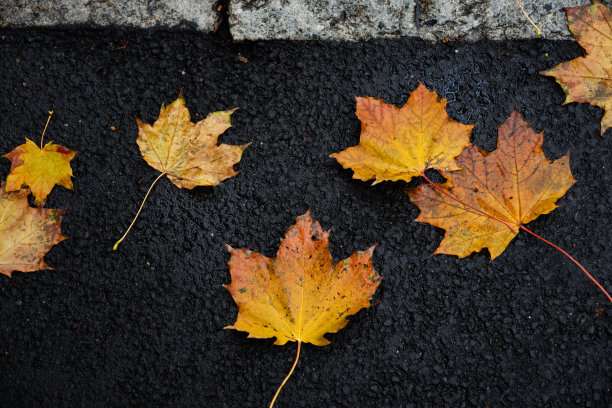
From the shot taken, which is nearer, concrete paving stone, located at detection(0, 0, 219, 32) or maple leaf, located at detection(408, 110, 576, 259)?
maple leaf, located at detection(408, 110, 576, 259)

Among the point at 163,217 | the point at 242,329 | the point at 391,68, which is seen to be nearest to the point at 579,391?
the point at 242,329

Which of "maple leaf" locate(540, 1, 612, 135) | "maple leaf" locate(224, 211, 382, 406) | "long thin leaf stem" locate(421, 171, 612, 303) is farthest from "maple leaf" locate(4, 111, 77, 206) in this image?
"maple leaf" locate(540, 1, 612, 135)

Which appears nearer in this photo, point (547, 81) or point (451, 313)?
point (451, 313)

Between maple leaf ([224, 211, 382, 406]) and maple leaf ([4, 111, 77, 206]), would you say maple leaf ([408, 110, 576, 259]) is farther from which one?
maple leaf ([4, 111, 77, 206])

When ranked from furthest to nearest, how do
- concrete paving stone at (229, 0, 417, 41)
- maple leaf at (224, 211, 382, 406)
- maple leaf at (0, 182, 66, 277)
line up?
concrete paving stone at (229, 0, 417, 41) < maple leaf at (0, 182, 66, 277) < maple leaf at (224, 211, 382, 406)

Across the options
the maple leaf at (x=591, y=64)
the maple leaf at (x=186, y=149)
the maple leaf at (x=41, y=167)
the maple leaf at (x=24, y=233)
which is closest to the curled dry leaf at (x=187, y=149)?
the maple leaf at (x=186, y=149)

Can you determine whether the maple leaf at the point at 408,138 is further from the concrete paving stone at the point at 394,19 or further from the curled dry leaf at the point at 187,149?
the curled dry leaf at the point at 187,149

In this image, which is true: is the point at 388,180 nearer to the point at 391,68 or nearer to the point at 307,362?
the point at 391,68
